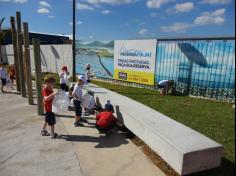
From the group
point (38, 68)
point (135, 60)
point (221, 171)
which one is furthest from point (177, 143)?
point (135, 60)

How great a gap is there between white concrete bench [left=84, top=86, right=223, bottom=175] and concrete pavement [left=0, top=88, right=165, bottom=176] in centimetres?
46

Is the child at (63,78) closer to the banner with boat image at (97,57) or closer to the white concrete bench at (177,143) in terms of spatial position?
the white concrete bench at (177,143)

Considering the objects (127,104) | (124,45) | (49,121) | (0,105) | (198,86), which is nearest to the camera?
(49,121)

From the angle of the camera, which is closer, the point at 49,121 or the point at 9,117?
the point at 49,121

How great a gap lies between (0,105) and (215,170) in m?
7.81

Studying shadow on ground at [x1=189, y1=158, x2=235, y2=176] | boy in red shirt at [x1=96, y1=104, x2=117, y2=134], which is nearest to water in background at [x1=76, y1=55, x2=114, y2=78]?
boy in red shirt at [x1=96, y1=104, x2=117, y2=134]

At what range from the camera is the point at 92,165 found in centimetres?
457

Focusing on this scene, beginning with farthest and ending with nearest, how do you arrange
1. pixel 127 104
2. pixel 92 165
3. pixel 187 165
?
pixel 127 104 → pixel 92 165 → pixel 187 165

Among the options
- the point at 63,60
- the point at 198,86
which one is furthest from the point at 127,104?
the point at 63,60

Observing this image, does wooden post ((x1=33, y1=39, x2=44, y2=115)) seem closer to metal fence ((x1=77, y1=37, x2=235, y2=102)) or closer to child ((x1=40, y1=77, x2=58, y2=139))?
child ((x1=40, y1=77, x2=58, y2=139))

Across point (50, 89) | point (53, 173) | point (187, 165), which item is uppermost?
point (50, 89)

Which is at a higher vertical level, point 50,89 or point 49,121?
point 50,89

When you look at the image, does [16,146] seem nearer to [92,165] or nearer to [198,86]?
[92,165]

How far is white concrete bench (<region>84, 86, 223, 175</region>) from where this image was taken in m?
3.68
